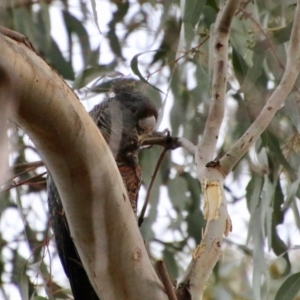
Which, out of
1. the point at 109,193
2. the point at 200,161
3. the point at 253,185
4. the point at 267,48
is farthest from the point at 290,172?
the point at 109,193

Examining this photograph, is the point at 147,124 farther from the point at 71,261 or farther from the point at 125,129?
the point at 71,261

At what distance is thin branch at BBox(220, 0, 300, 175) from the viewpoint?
5.20ft

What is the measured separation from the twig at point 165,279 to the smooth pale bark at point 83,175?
2 centimetres

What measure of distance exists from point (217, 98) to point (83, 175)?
21.1 inches

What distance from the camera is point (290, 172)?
2090mm

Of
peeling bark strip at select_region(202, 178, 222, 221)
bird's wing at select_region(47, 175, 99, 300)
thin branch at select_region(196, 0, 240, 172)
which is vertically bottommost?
bird's wing at select_region(47, 175, 99, 300)

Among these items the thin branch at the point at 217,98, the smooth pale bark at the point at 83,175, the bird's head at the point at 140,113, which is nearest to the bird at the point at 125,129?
the bird's head at the point at 140,113

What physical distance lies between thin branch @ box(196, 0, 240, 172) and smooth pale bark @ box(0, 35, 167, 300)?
36 cm

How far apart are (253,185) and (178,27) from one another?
642 millimetres

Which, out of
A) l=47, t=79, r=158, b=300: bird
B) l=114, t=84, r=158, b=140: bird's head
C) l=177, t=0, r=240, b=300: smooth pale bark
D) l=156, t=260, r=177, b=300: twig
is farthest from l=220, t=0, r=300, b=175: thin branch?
l=114, t=84, r=158, b=140: bird's head

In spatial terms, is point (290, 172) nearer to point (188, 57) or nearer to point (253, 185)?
point (253, 185)

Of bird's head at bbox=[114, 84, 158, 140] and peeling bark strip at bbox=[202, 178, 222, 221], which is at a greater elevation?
bird's head at bbox=[114, 84, 158, 140]

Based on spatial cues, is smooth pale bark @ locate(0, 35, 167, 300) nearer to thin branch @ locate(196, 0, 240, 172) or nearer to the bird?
thin branch @ locate(196, 0, 240, 172)

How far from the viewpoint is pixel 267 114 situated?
161 cm
